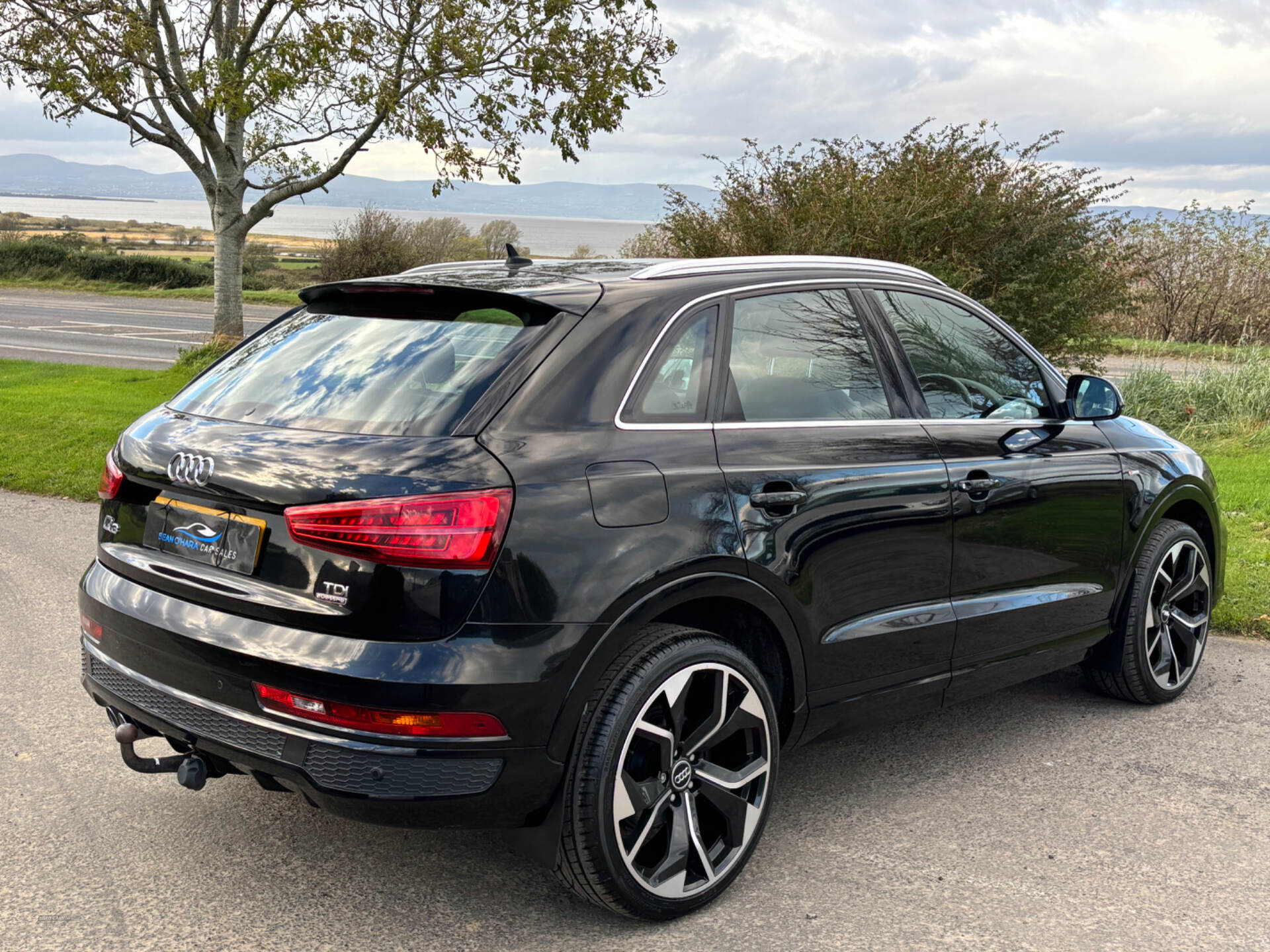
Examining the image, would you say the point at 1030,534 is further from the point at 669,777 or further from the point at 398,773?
the point at 398,773

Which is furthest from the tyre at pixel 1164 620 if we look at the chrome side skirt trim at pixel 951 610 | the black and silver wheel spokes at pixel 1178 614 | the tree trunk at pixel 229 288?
the tree trunk at pixel 229 288

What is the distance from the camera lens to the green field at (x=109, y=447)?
6941 mm

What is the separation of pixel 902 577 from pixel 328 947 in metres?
1.98

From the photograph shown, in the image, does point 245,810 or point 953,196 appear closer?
point 245,810

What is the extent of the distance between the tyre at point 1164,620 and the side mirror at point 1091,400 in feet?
2.18

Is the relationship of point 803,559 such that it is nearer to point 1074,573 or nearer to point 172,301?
point 1074,573

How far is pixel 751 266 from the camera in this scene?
3824mm

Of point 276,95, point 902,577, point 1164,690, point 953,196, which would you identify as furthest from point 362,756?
point 276,95

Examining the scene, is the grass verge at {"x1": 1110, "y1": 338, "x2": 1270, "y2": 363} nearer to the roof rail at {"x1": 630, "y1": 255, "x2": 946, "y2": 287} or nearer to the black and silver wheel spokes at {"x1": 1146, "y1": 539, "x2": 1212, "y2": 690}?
the black and silver wheel spokes at {"x1": 1146, "y1": 539, "x2": 1212, "y2": 690}

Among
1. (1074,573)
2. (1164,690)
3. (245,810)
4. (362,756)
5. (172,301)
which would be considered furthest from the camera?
(172,301)

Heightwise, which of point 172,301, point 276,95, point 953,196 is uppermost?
point 276,95

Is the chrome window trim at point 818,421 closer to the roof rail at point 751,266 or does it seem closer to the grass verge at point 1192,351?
the roof rail at point 751,266

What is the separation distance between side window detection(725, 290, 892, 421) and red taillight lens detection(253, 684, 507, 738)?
1158mm

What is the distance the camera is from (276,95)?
1298cm
